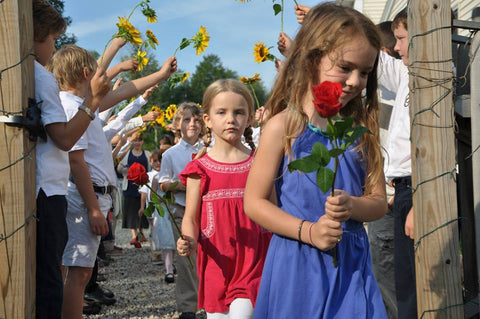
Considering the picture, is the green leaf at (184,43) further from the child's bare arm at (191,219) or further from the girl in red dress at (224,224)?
the child's bare arm at (191,219)

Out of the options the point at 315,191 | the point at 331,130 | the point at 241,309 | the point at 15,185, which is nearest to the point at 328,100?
the point at 331,130

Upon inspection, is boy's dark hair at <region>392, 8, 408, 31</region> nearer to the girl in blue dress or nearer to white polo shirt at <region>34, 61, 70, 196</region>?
the girl in blue dress

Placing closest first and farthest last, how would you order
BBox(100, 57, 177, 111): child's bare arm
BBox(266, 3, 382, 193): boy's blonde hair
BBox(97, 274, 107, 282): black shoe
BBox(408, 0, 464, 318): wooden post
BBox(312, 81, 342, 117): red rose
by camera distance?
1. BBox(312, 81, 342, 117): red rose
2. BBox(266, 3, 382, 193): boy's blonde hair
3. BBox(408, 0, 464, 318): wooden post
4. BBox(100, 57, 177, 111): child's bare arm
5. BBox(97, 274, 107, 282): black shoe

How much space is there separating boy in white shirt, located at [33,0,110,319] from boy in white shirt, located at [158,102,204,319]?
1977 mm

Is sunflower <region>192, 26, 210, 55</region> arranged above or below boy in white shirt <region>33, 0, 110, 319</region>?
above

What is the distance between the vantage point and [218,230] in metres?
3.82

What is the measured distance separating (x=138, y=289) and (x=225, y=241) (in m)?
4.75

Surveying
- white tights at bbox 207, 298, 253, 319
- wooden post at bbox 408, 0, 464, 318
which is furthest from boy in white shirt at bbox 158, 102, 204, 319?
wooden post at bbox 408, 0, 464, 318

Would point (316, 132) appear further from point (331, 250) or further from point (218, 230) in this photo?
point (218, 230)

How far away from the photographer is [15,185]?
2951 mm

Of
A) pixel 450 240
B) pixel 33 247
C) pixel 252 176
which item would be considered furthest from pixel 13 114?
pixel 450 240

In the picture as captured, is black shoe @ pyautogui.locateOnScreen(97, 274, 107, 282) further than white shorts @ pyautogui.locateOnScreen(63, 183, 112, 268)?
Yes

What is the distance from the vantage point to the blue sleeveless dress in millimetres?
2426

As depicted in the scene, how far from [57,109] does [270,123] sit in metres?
1.26
